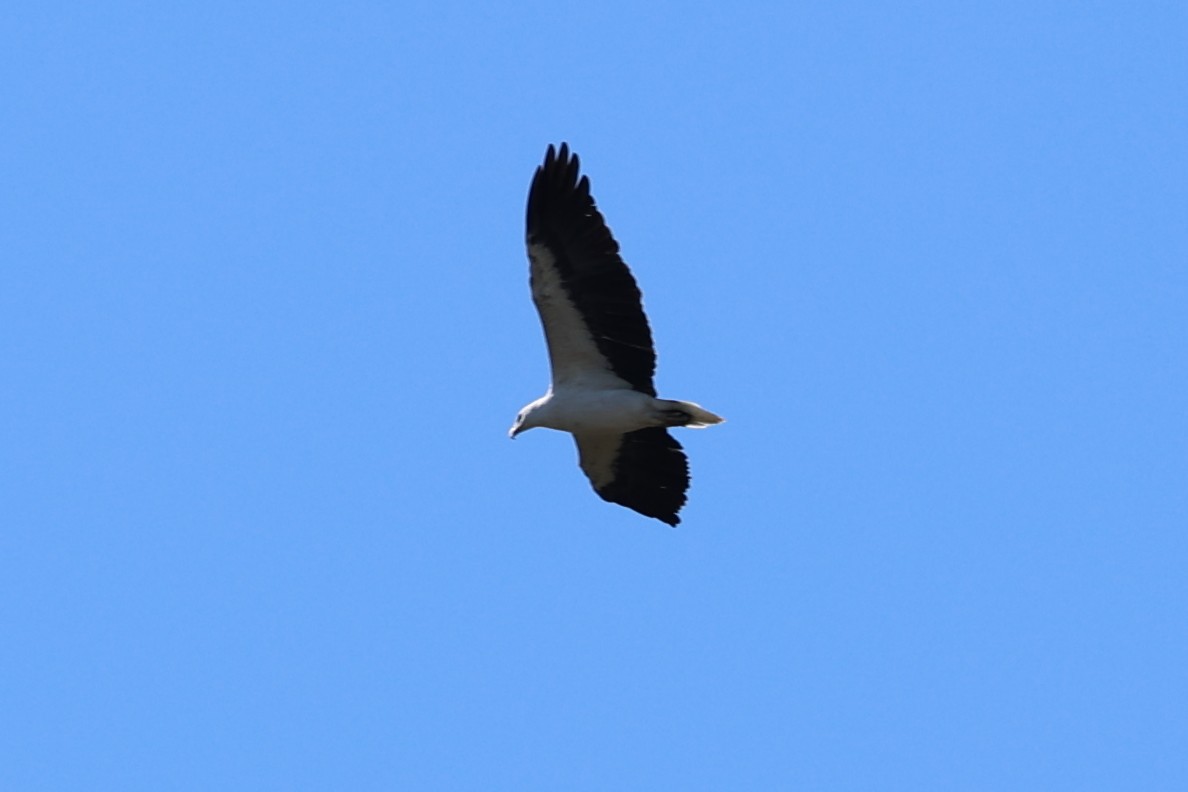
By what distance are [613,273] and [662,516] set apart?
3.38m

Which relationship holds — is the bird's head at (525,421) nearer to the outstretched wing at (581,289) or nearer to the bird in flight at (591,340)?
the bird in flight at (591,340)

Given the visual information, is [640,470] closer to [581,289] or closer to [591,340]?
[591,340]

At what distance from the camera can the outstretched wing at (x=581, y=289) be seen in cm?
2133

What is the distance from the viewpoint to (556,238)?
21.4m

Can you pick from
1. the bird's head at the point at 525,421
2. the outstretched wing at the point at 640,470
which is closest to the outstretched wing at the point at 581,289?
the bird's head at the point at 525,421

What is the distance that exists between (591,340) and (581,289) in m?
0.64

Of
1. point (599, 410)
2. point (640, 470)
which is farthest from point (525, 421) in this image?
point (640, 470)

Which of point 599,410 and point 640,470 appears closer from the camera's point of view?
point 599,410

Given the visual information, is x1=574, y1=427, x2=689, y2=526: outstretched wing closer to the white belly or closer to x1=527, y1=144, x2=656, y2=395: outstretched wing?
the white belly

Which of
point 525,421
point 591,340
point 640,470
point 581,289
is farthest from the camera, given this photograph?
point 640,470

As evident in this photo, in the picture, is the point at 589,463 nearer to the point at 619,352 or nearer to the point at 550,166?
the point at 619,352

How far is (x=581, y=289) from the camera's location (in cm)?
2166

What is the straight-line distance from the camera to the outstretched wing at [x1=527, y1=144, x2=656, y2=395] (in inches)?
840

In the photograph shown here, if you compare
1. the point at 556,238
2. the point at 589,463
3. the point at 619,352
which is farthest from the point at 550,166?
Result: the point at 589,463
